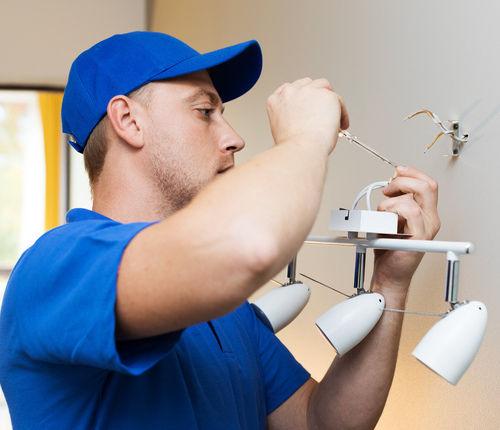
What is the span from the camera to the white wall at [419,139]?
100 centimetres

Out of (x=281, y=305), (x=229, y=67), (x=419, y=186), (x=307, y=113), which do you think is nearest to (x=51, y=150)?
(x=229, y=67)

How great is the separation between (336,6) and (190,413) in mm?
1060

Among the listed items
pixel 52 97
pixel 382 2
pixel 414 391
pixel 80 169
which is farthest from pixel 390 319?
pixel 52 97

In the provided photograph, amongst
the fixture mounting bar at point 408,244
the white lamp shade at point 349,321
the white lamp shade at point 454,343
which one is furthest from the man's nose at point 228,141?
the white lamp shade at point 454,343

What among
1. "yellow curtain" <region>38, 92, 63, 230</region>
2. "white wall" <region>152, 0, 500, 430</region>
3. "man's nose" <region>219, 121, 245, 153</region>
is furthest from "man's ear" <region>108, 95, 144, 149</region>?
"yellow curtain" <region>38, 92, 63, 230</region>

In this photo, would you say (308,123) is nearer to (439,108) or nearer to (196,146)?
(196,146)

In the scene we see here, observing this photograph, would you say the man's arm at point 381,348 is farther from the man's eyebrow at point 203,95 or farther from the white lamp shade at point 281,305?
the man's eyebrow at point 203,95

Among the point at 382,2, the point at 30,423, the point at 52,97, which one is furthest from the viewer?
the point at 52,97

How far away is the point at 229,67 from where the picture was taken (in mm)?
1205

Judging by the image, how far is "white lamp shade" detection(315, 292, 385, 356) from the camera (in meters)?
0.87

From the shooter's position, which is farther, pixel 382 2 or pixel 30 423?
pixel 382 2

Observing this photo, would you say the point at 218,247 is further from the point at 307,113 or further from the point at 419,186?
the point at 419,186

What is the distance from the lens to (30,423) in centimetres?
84

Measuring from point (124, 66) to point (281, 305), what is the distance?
50cm
